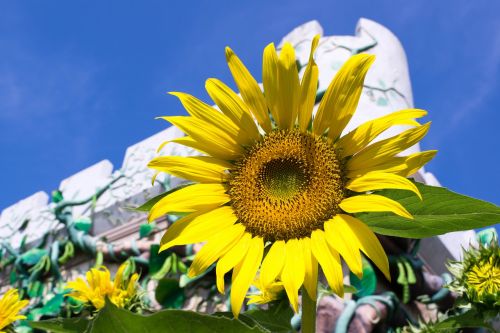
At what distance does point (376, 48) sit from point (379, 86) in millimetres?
464

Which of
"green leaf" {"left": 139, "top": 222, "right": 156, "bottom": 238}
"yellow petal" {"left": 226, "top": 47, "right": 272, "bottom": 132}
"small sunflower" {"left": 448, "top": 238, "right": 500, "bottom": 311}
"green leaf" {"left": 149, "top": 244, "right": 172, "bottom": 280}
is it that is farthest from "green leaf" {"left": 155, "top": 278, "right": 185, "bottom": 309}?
"yellow petal" {"left": 226, "top": 47, "right": 272, "bottom": 132}

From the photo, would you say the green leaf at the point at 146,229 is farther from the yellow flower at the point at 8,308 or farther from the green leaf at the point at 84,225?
the yellow flower at the point at 8,308

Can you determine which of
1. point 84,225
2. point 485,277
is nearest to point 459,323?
point 485,277

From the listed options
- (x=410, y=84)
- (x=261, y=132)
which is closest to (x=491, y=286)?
(x=261, y=132)

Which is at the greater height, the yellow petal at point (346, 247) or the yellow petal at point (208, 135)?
the yellow petal at point (208, 135)

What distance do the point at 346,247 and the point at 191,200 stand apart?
0.62ft

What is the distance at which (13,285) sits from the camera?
4273mm

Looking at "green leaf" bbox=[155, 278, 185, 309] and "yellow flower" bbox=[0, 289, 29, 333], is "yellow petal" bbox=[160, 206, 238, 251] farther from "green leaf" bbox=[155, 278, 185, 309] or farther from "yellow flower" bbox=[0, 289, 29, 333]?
"green leaf" bbox=[155, 278, 185, 309]

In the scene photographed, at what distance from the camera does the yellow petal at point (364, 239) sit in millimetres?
Answer: 663

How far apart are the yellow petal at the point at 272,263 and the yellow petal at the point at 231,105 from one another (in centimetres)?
16

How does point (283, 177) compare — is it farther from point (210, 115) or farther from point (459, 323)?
point (459, 323)

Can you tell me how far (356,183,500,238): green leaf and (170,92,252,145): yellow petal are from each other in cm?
24

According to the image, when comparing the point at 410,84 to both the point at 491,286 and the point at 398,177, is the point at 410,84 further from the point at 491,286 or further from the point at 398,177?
the point at 398,177

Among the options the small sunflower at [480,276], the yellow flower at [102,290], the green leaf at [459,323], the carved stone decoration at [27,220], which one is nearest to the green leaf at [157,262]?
the carved stone decoration at [27,220]
